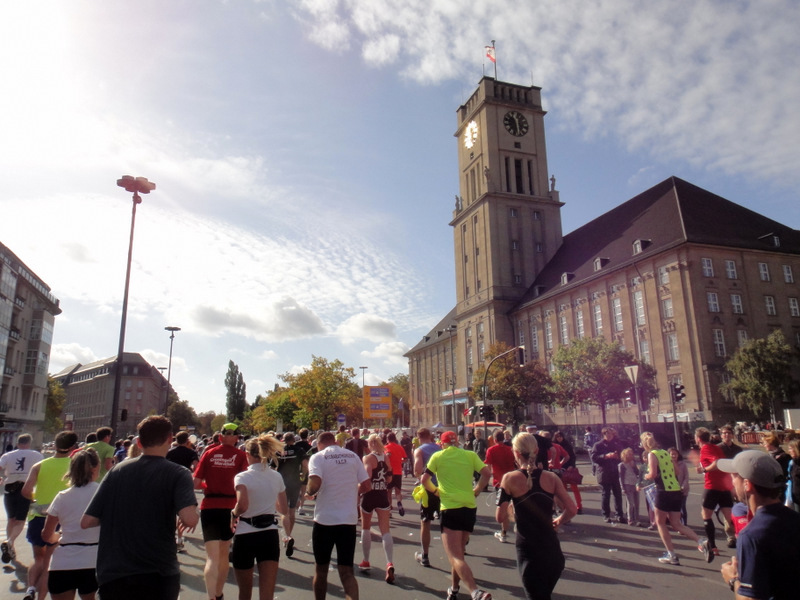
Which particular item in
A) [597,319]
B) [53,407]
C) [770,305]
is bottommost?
[53,407]

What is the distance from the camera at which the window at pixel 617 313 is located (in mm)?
48906

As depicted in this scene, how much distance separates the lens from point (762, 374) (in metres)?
37.0

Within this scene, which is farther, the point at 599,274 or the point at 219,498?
the point at 599,274

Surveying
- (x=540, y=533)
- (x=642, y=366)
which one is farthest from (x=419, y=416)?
(x=540, y=533)

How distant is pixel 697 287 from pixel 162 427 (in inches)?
1802

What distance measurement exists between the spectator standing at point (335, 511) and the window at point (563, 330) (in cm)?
5227

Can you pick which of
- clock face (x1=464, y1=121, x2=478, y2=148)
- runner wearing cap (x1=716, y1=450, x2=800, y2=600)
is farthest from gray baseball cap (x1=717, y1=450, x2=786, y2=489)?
clock face (x1=464, y1=121, x2=478, y2=148)

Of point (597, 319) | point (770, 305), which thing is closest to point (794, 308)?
point (770, 305)

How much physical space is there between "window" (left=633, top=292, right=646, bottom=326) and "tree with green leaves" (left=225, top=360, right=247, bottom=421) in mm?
78671

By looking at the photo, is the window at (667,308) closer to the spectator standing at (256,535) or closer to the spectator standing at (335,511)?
the spectator standing at (335,511)

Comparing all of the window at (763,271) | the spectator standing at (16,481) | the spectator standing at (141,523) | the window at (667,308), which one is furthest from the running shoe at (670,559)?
the window at (763,271)

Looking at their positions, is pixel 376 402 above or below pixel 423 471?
above

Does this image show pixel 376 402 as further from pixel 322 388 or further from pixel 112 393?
pixel 112 393

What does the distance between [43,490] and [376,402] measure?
37920 mm
